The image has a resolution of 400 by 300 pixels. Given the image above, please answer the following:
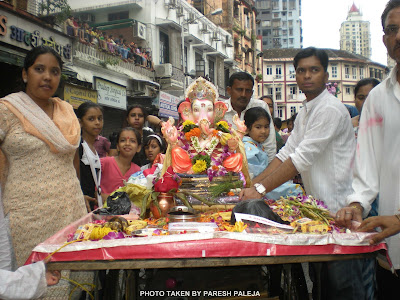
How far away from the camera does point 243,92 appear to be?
4.45 m

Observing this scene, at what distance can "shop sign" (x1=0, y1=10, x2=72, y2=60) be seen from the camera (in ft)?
31.3

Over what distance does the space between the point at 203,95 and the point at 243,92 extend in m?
0.88

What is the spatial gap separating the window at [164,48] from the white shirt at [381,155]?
1973cm

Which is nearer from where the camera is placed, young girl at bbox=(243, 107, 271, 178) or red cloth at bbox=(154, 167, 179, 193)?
red cloth at bbox=(154, 167, 179, 193)

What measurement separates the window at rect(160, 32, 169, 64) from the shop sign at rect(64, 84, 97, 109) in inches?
363

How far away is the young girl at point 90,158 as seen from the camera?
386 centimetres

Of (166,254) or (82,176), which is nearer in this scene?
(166,254)

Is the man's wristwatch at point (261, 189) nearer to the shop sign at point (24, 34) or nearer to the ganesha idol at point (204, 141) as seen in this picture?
the ganesha idol at point (204, 141)

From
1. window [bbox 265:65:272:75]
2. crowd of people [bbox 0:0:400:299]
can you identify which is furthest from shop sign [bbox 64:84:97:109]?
window [bbox 265:65:272:75]

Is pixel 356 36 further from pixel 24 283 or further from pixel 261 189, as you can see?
pixel 24 283

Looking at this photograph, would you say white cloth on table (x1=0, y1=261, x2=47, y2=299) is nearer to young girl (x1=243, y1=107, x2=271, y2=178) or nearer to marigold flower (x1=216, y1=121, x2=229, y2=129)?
marigold flower (x1=216, y1=121, x2=229, y2=129)

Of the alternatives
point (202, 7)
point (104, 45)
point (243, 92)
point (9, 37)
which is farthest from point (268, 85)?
point (243, 92)

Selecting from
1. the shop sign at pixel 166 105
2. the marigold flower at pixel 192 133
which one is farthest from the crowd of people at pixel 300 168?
the shop sign at pixel 166 105

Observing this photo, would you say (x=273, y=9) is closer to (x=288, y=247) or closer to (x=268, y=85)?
(x=268, y=85)
